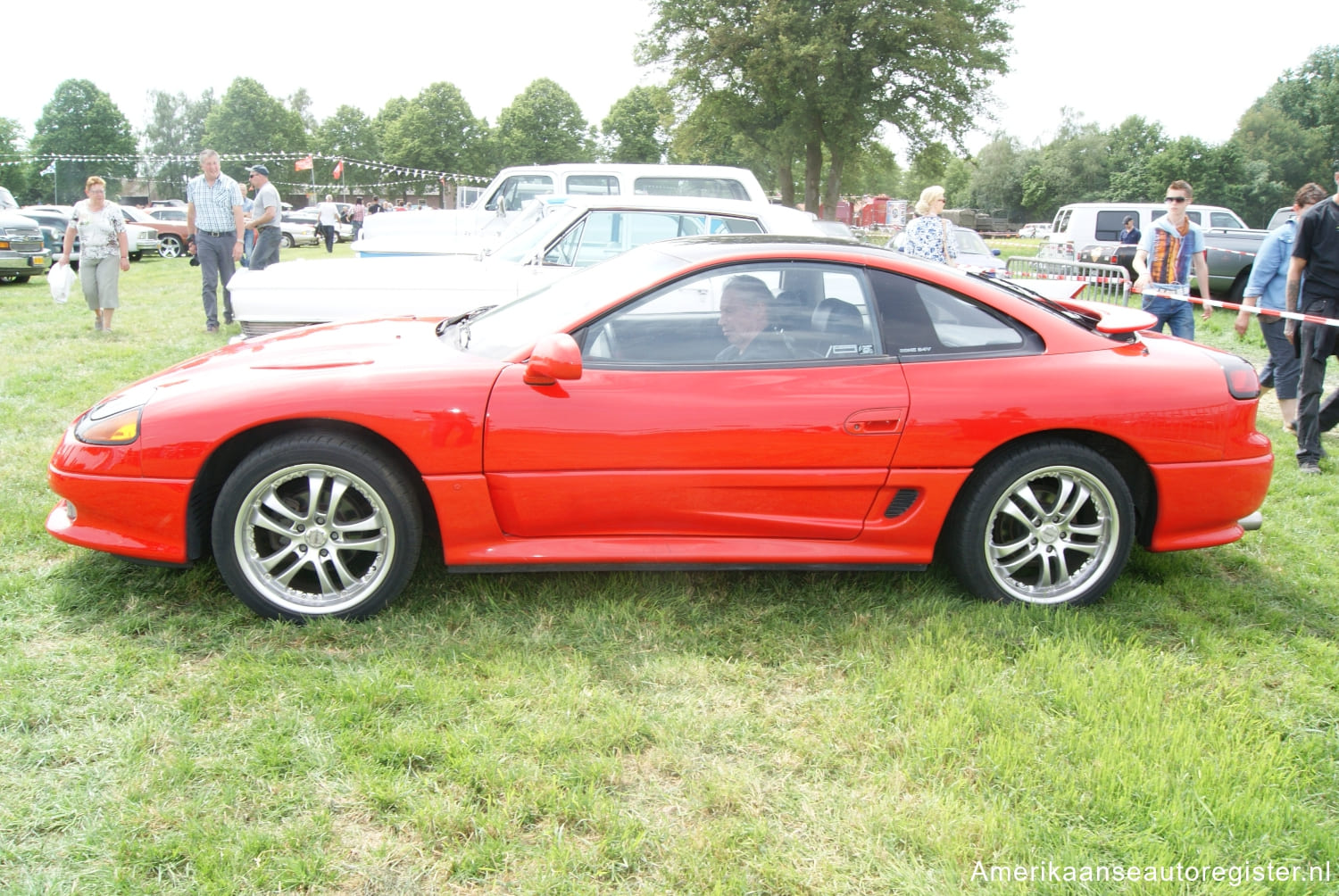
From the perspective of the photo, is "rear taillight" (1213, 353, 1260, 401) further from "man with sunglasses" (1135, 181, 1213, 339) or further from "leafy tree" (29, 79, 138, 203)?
"leafy tree" (29, 79, 138, 203)

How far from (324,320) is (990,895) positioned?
5208 millimetres

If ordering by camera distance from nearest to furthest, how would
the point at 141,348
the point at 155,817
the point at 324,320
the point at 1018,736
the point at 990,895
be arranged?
the point at 990,895, the point at 155,817, the point at 1018,736, the point at 324,320, the point at 141,348

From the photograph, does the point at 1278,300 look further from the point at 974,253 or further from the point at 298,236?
the point at 298,236

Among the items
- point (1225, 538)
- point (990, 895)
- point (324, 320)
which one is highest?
point (324, 320)

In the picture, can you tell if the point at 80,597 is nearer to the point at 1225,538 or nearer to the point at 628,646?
the point at 628,646

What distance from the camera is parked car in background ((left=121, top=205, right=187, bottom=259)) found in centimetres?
2433

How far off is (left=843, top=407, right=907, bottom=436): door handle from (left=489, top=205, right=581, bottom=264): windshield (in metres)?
4.23

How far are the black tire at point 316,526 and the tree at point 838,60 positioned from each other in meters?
32.1

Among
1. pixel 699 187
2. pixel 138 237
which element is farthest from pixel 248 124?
pixel 699 187

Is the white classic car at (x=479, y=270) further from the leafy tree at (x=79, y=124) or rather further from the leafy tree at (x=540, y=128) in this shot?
the leafy tree at (x=79, y=124)

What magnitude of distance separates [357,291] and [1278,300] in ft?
20.4

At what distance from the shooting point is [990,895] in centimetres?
210

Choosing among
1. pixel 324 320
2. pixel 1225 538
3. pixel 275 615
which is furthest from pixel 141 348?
pixel 1225 538

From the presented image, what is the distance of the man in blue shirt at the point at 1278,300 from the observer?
628 cm
